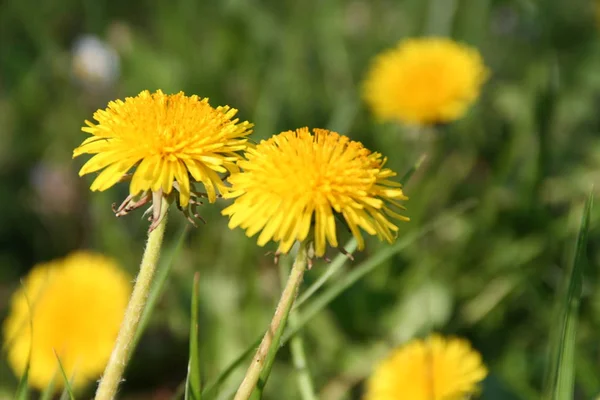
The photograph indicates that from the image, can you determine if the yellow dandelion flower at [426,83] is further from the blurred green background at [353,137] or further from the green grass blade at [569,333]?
the green grass blade at [569,333]

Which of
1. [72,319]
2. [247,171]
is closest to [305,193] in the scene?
[247,171]

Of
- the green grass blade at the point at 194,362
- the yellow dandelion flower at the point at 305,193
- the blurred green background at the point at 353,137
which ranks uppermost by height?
the blurred green background at the point at 353,137

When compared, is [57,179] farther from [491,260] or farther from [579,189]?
[579,189]

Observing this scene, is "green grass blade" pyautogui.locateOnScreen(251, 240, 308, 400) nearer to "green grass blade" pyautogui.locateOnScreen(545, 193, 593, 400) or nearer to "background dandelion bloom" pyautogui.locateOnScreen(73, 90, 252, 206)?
"background dandelion bloom" pyautogui.locateOnScreen(73, 90, 252, 206)

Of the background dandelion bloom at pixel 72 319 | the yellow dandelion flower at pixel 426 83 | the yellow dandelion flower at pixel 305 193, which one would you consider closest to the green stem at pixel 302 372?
the yellow dandelion flower at pixel 305 193

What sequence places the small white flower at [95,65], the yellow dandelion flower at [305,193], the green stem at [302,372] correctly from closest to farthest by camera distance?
the yellow dandelion flower at [305,193], the green stem at [302,372], the small white flower at [95,65]

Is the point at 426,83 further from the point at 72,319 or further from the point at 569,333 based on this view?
the point at 569,333

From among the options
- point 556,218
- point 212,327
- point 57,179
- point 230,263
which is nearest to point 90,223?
point 57,179

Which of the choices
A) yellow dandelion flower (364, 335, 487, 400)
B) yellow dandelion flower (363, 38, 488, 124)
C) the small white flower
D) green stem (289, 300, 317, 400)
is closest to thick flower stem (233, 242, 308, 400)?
green stem (289, 300, 317, 400)
